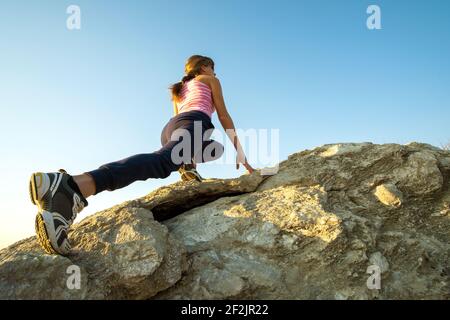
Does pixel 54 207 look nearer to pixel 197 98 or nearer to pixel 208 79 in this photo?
pixel 197 98

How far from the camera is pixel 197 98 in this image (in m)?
4.72

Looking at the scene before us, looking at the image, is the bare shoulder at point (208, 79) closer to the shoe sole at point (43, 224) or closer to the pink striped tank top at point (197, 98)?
the pink striped tank top at point (197, 98)

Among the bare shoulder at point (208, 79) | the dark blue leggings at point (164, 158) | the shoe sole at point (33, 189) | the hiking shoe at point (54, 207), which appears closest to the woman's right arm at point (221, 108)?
the bare shoulder at point (208, 79)

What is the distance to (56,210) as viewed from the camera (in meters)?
3.02

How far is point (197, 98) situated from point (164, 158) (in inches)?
49.4

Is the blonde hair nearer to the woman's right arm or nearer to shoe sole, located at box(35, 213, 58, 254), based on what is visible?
the woman's right arm

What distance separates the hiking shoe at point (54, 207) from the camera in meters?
2.89

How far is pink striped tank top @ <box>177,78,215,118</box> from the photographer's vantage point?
185 inches

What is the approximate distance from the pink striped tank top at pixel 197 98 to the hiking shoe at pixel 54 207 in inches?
77.6

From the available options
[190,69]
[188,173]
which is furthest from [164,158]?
[190,69]
